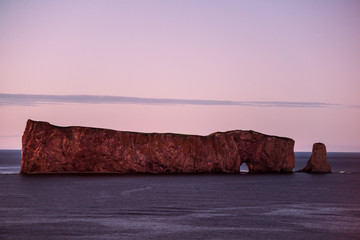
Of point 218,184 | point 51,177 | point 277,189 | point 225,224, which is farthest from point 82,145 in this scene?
point 225,224

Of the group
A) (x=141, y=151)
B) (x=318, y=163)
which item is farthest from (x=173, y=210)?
(x=318, y=163)

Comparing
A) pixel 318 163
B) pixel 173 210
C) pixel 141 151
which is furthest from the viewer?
pixel 318 163

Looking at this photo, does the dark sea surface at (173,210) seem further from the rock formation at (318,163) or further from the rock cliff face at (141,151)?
the rock formation at (318,163)

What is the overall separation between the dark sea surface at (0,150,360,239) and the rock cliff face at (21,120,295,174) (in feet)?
52.1

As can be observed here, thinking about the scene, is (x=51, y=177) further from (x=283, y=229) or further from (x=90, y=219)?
(x=283, y=229)

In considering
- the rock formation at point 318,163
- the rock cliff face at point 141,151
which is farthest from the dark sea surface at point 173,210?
the rock formation at point 318,163

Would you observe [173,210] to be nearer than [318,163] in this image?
Yes

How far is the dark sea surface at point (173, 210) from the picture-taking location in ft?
175

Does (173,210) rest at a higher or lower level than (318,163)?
lower

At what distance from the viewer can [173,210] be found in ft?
230

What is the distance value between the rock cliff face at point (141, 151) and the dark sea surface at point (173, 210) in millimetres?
15875

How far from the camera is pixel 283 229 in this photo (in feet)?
185

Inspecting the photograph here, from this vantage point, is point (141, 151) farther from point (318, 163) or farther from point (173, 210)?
point (173, 210)

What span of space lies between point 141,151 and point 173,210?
6607 cm
